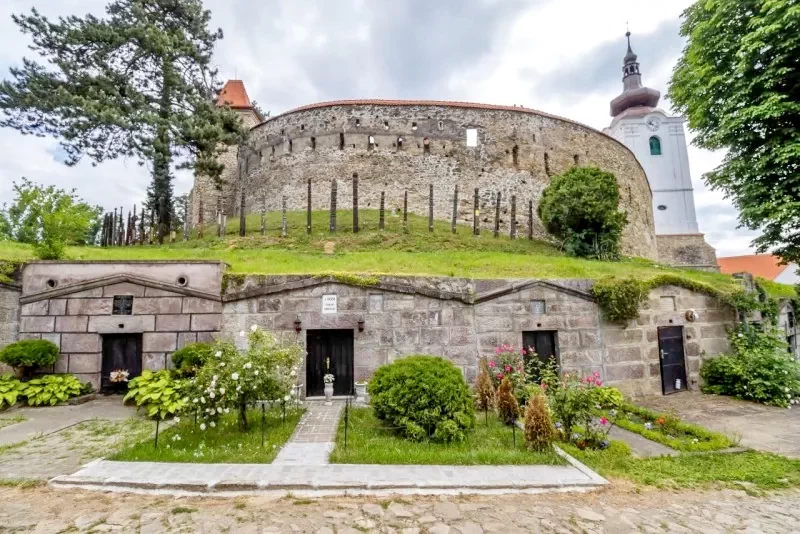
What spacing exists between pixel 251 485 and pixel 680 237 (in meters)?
38.9

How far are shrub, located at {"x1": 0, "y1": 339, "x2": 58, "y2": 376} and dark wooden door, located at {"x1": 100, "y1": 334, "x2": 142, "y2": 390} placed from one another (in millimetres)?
849

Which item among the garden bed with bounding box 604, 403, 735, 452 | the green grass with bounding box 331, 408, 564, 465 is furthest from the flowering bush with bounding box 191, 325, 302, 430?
the garden bed with bounding box 604, 403, 735, 452

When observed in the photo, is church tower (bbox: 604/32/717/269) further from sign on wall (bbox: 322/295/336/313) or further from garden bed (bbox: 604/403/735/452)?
sign on wall (bbox: 322/295/336/313)

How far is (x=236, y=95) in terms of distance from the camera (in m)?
27.9

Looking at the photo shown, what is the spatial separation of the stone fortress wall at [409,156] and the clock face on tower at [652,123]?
692 inches

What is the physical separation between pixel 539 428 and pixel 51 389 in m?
8.77

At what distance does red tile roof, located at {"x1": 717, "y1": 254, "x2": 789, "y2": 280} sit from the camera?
3666cm

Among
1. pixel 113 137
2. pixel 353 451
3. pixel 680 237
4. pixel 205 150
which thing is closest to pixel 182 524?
pixel 353 451

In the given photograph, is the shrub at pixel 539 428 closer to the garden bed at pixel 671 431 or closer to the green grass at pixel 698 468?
the green grass at pixel 698 468

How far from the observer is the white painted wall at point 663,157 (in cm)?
3550

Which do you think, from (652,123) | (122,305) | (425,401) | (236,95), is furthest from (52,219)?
(652,123)

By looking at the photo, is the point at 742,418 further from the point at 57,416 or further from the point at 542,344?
the point at 57,416

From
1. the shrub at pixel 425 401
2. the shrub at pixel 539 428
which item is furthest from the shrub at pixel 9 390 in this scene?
the shrub at pixel 539 428

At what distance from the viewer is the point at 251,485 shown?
427cm
